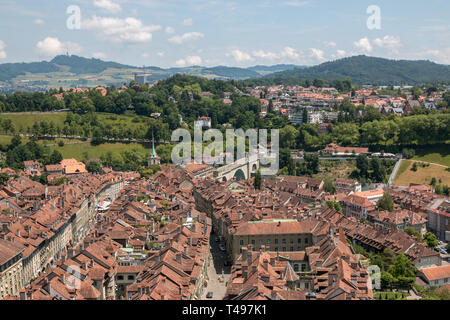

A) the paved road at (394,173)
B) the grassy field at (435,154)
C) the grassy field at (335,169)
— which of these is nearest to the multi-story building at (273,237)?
the paved road at (394,173)

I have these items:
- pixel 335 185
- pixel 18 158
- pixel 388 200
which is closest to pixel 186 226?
pixel 388 200

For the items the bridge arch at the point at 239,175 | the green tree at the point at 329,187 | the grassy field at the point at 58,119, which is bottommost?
the bridge arch at the point at 239,175

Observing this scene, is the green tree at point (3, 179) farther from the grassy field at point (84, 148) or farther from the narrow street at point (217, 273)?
the narrow street at point (217, 273)

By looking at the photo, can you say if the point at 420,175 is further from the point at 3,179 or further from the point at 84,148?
the point at 3,179

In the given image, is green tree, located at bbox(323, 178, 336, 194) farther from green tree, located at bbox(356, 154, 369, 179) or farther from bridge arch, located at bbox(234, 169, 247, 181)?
bridge arch, located at bbox(234, 169, 247, 181)

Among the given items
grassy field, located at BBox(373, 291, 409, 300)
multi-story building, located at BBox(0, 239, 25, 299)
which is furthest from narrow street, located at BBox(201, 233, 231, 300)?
multi-story building, located at BBox(0, 239, 25, 299)

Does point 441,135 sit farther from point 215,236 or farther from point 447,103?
point 215,236
